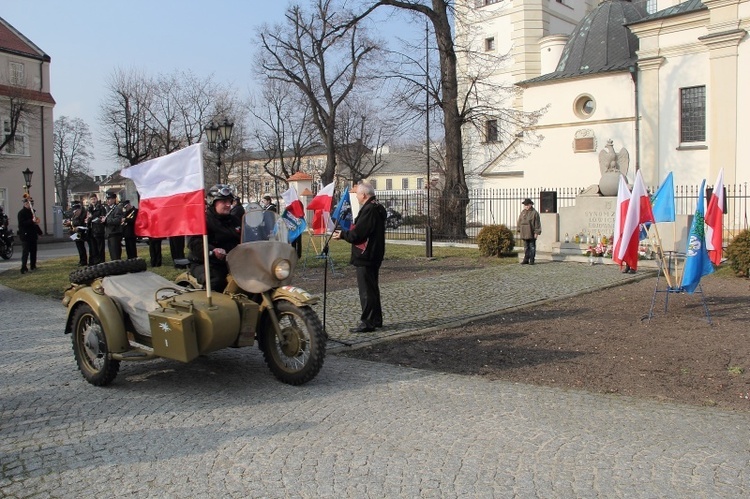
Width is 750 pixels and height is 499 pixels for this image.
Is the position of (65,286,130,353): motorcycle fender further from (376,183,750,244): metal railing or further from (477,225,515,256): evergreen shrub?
(376,183,750,244): metal railing

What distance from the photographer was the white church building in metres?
27.0

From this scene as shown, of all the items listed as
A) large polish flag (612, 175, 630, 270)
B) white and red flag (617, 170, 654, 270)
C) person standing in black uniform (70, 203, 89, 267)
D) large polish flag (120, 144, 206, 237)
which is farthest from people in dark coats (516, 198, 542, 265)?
large polish flag (120, 144, 206, 237)

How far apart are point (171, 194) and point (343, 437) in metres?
2.77

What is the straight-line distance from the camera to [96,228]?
16.4 m

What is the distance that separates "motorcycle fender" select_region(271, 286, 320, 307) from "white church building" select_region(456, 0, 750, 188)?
23.0 meters

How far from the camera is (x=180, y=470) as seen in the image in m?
4.17

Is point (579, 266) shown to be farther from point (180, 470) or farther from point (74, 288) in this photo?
point (180, 470)

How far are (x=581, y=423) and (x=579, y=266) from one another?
12313 millimetres

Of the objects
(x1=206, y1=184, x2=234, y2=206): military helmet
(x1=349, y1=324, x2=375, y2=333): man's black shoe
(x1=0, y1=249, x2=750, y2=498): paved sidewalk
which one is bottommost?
(x1=0, y1=249, x2=750, y2=498): paved sidewalk

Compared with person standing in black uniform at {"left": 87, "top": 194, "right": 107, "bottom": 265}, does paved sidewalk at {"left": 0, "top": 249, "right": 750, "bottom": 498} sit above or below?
below

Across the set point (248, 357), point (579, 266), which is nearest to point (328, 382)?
point (248, 357)

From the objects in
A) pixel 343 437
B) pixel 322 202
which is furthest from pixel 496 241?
pixel 343 437

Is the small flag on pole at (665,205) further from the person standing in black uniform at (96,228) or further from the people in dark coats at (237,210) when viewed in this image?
the person standing in black uniform at (96,228)

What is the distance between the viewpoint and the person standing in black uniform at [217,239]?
259 inches
